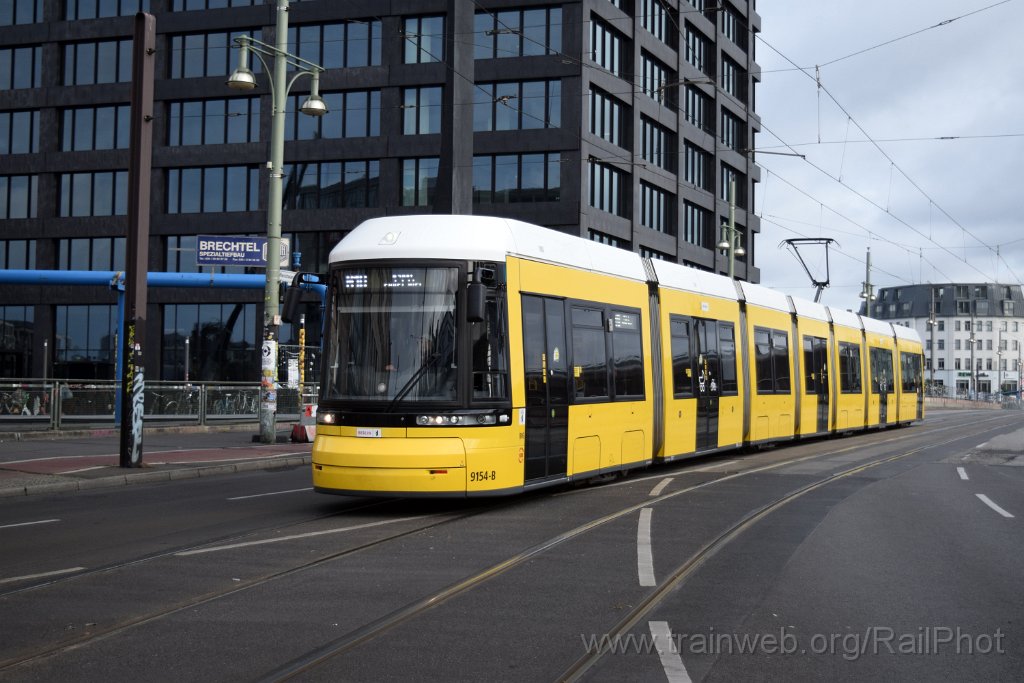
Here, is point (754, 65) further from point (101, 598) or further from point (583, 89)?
point (101, 598)

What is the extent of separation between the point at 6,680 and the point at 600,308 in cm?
1016

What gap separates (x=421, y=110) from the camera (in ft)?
157

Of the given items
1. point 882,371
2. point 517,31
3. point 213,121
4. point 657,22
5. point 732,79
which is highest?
point 732,79

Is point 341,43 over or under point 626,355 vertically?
over

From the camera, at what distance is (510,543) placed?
9555 millimetres

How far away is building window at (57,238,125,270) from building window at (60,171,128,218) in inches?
→ 52.7

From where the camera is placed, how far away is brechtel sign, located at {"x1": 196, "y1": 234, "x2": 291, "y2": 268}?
22.1 metres

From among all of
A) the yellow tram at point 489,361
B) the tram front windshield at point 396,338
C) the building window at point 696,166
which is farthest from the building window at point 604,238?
the tram front windshield at point 396,338

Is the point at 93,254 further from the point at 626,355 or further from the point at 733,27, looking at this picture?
the point at 626,355

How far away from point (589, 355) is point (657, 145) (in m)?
40.9

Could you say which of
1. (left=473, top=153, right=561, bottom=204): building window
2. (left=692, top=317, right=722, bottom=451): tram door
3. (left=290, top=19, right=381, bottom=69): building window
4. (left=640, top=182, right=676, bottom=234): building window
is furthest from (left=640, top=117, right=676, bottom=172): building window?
(left=692, top=317, right=722, bottom=451): tram door

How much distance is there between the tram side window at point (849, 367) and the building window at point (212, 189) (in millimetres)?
30427

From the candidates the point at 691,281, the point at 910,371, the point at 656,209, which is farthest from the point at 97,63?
the point at 691,281

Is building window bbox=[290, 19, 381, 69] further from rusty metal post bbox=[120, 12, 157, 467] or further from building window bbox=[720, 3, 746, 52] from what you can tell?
rusty metal post bbox=[120, 12, 157, 467]
